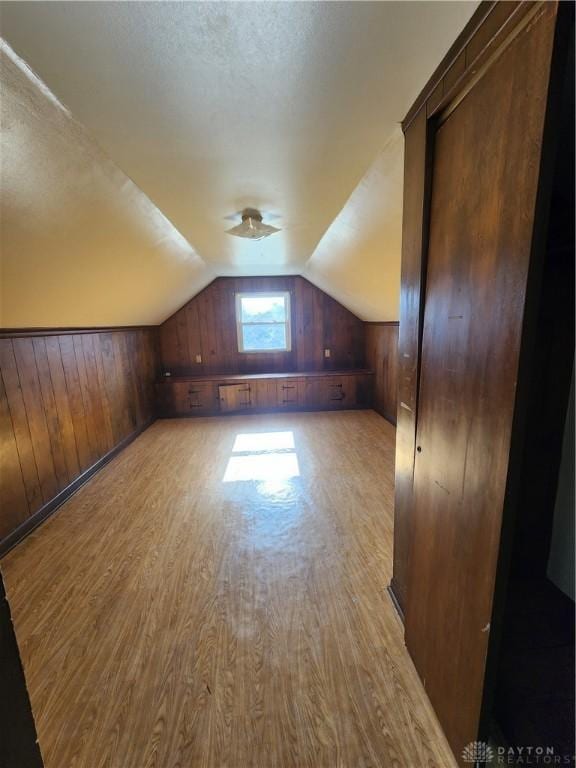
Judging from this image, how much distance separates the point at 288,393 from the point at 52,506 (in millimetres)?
3058

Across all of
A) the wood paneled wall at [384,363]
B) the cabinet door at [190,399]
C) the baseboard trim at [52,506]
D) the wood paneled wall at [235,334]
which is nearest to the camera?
the baseboard trim at [52,506]

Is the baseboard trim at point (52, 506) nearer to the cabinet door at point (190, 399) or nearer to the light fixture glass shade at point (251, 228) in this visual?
the cabinet door at point (190, 399)

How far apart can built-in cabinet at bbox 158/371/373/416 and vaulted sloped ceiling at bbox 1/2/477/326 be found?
91.3 inches

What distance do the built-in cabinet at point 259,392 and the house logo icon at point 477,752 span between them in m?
3.92

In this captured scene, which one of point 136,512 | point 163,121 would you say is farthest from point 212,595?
point 163,121

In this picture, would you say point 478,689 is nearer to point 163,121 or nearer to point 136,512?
point 163,121

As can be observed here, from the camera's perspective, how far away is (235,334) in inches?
195

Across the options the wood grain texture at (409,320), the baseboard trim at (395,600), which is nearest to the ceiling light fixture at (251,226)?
→ the wood grain texture at (409,320)

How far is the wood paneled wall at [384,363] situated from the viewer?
3.99 metres

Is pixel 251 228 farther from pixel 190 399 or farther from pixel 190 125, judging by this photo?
pixel 190 399

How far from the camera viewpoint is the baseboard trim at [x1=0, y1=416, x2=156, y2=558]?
196 centimetres

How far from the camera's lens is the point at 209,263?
3721 mm

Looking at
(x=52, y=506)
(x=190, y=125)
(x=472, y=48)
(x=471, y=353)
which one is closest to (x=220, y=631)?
(x=471, y=353)

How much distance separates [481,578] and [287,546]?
4.30 ft
